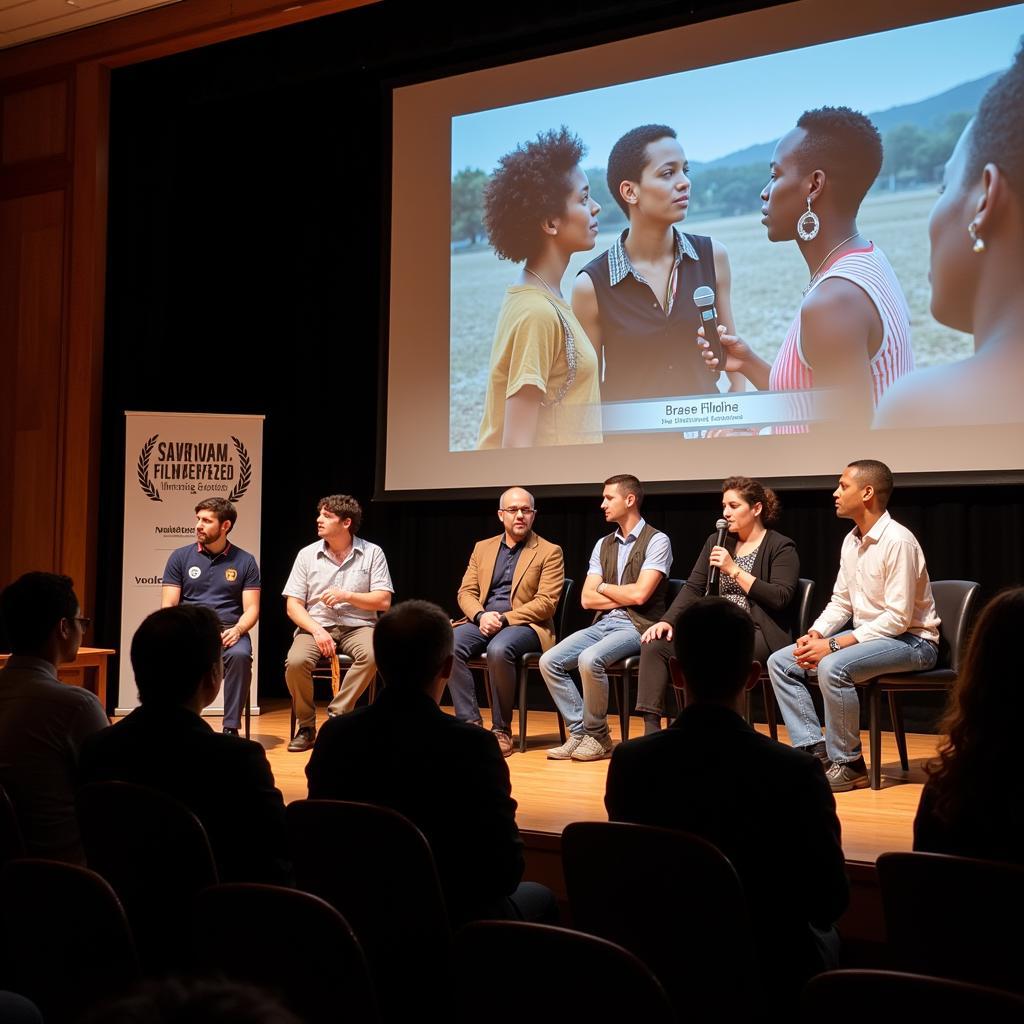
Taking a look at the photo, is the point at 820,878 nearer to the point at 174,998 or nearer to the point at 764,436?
the point at 174,998

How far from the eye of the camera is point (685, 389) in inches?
227

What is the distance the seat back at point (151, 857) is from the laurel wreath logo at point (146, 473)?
16.6 ft

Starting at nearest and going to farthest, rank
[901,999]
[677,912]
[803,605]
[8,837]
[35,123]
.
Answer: [901,999] → [677,912] → [8,837] → [803,605] → [35,123]

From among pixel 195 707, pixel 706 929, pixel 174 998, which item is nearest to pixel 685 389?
pixel 195 707

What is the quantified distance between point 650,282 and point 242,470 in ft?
9.18

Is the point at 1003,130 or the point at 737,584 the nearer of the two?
the point at 737,584

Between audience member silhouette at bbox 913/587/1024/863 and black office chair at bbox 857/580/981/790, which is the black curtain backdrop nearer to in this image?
black office chair at bbox 857/580/981/790

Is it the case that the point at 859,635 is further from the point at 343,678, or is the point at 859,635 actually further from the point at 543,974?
the point at 543,974

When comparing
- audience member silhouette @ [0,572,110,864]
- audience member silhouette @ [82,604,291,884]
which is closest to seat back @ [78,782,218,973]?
audience member silhouette @ [82,604,291,884]

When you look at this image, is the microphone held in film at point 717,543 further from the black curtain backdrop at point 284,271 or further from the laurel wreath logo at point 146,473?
the laurel wreath logo at point 146,473

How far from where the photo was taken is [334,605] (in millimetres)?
5402

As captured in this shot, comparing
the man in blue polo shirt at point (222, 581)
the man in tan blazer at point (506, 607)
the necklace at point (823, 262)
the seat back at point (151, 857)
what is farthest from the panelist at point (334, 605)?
the seat back at point (151, 857)

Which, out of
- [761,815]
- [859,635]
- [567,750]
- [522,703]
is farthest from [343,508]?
[761,815]

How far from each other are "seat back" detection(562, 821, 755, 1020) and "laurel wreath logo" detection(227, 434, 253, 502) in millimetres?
5492
